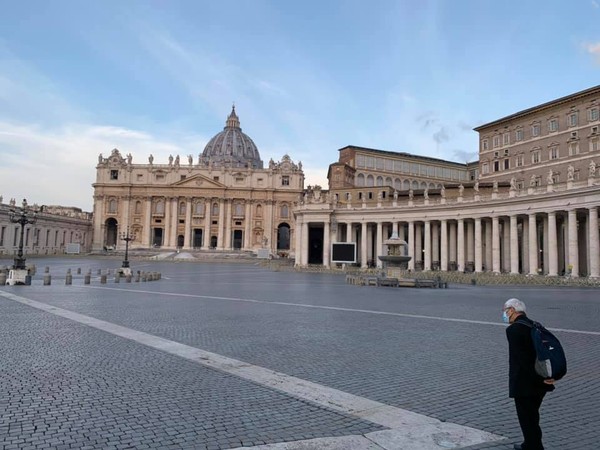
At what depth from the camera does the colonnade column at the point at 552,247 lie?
152ft

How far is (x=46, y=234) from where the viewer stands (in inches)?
4178

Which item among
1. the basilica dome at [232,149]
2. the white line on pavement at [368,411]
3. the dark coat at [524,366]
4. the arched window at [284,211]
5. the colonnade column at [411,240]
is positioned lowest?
the white line on pavement at [368,411]

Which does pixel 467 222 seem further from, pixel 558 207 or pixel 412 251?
pixel 558 207

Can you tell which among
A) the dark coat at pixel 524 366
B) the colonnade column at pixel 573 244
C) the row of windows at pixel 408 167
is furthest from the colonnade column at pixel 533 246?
the dark coat at pixel 524 366

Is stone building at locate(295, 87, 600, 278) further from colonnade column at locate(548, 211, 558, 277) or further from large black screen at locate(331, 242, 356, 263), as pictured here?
large black screen at locate(331, 242, 356, 263)

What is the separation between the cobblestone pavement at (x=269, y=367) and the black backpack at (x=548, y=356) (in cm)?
129

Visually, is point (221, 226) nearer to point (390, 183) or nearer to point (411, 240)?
point (390, 183)

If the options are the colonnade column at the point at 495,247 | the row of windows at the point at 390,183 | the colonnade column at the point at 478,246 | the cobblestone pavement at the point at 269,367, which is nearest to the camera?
the cobblestone pavement at the point at 269,367

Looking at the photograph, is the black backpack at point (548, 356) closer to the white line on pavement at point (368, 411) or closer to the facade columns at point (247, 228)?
the white line on pavement at point (368, 411)

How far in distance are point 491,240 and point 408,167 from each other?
131 ft

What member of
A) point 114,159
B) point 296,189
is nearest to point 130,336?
point 296,189

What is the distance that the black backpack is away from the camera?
4.87m

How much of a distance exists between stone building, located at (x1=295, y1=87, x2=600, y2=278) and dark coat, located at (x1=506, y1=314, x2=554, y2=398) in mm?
42948

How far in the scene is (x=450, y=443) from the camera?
18.4 feet
